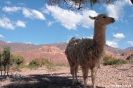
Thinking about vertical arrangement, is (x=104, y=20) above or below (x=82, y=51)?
above

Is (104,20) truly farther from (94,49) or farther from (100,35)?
(94,49)

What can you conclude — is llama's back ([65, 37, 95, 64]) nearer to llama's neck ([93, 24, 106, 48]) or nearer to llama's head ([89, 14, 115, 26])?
llama's neck ([93, 24, 106, 48])

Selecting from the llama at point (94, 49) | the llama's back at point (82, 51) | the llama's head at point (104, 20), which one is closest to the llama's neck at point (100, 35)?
the llama at point (94, 49)

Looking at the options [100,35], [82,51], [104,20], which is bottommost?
[82,51]

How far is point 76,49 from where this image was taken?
36.2 feet

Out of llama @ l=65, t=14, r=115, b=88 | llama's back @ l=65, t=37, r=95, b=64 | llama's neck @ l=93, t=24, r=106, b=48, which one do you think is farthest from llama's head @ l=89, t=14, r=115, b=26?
llama's back @ l=65, t=37, r=95, b=64

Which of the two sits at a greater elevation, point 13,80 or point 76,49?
point 76,49

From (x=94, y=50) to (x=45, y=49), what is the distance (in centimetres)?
6829

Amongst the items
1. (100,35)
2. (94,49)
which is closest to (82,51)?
(94,49)

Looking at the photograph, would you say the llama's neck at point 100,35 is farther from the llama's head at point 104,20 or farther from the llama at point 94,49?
the llama's head at point 104,20

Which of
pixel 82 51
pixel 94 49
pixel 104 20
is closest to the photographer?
pixel 94 49

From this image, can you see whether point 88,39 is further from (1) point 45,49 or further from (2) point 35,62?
(1) point 45,49

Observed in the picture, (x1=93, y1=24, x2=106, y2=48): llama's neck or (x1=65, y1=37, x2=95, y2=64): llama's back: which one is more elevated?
(x1=93, y1=24, x2=106, y2=48): llama's neck

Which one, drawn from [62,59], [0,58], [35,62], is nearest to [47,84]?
[0,58]
